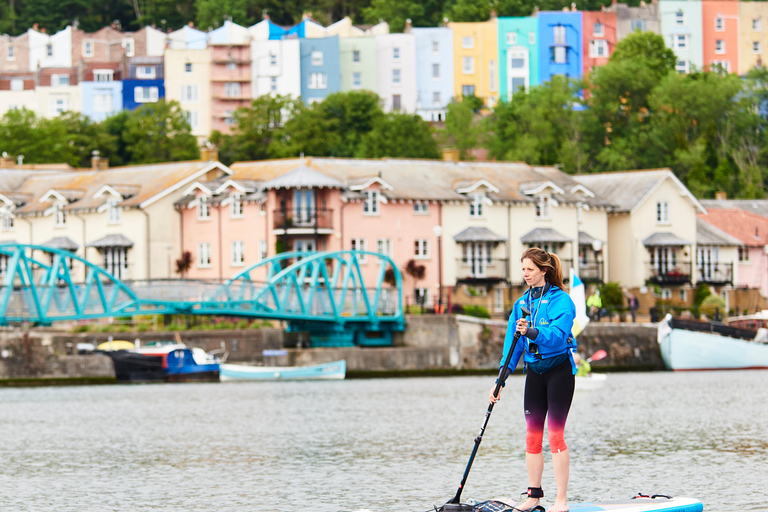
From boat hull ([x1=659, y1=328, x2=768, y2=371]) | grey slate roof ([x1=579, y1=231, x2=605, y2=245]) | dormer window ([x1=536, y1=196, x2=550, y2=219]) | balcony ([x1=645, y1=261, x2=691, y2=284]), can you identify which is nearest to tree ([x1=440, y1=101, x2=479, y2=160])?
balcony ([x1=645, y1=261, x2=691, y2=284])

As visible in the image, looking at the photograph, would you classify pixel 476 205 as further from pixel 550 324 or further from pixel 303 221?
pixel 550 324

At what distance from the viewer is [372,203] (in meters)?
77.2

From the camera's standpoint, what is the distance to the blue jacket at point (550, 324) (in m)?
14.0

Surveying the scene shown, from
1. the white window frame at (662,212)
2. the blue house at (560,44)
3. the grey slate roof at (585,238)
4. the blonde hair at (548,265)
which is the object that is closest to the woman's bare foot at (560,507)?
the blonde hair at (548,265)

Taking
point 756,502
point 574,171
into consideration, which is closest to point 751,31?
point 574,171

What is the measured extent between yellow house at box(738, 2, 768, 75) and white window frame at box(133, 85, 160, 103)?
58.7 metres

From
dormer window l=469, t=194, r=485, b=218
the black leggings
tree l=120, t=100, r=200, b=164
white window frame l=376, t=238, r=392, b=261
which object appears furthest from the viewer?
tree l=120, t=100, r=200, b=164

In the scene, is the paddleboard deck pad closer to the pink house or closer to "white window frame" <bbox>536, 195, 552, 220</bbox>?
the pink house

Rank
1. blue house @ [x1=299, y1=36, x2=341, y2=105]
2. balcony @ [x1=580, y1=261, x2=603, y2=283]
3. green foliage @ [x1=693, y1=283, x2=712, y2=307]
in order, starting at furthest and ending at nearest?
blue house @ [x1=299, y1=36, x2=341, y2=105] < green foliage @ [x1=693, y1=283, x2=712, y2=307] < balcony @ [x1=580, y1=261, x2=603, y2=283]

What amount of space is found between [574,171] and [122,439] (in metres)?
78.6

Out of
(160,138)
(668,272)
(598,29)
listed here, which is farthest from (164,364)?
(598,29)

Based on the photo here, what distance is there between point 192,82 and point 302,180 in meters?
59.0

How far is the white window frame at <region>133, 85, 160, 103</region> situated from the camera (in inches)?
5295

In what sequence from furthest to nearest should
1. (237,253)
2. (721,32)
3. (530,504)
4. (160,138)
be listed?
(721,32)
(160,138)
(237,253)
(530,504)
